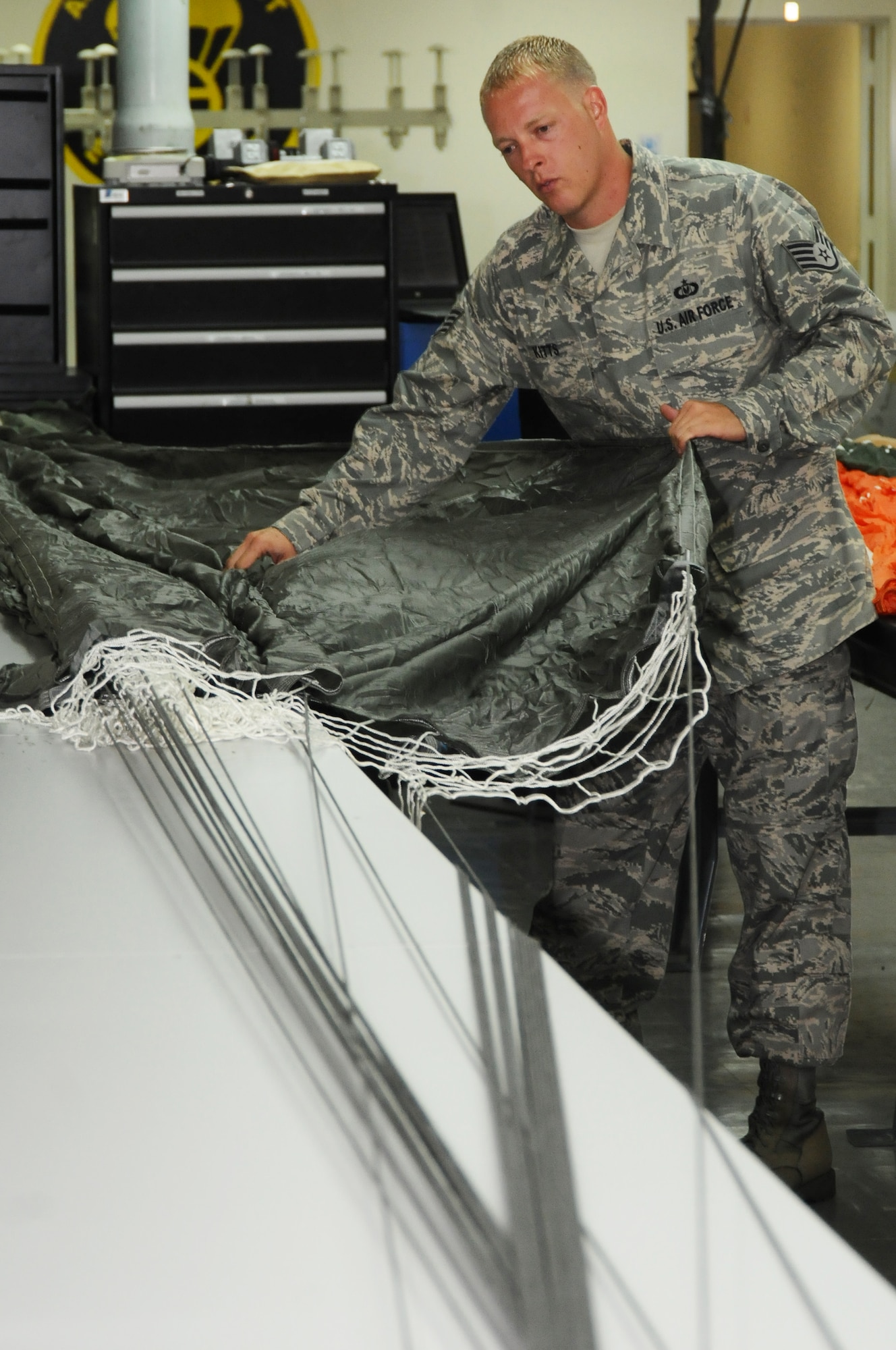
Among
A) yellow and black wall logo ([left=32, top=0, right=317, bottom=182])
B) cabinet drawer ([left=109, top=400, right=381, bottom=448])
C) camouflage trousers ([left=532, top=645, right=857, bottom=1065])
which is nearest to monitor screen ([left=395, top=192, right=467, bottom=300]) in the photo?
cabinet drawer ([left=109, top=400, right=381, bottom=448])

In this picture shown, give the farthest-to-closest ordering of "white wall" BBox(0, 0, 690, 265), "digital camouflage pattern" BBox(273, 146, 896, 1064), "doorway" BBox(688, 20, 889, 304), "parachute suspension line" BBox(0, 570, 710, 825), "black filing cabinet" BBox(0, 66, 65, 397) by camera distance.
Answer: "doorway" BBox(688, 20, 889, 304)
"white wall" BBox(0, 0, 690, 265)
"black filing cabinet" BBox(0, 66, 65, 397)
"digital camouflage pattern" BBox(273, 146, 896, 1064)
"parachute suspension line" BBox(0, 570, 710, 825)

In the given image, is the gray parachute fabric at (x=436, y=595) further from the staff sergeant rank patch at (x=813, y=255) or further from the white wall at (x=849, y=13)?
the white wall at (x=849, y=13)

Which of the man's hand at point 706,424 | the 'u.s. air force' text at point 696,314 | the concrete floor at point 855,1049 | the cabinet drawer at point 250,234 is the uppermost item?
the cabinet drawer at point 250,234

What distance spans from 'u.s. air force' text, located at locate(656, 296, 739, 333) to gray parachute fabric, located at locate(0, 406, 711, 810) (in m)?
0.16

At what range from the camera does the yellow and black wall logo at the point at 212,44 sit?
6.17 meters

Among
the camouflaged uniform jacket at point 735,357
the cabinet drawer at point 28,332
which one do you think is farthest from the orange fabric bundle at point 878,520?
the cabinet drawer at point 28,332

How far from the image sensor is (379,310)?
4.57 metres

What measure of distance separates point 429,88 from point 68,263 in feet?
5.93

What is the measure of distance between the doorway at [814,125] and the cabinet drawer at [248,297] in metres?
3.70

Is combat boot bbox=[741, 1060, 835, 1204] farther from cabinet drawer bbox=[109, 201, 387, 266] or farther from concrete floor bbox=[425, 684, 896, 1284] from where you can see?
cabinet drawer bbox=[109, 201, 387, 266]

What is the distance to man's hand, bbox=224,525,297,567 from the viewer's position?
2.01 meters

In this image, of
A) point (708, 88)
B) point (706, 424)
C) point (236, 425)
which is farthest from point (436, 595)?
point (236, 425)

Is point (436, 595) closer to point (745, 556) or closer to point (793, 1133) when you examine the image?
point (745, 556)

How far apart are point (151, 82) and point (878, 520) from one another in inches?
136
